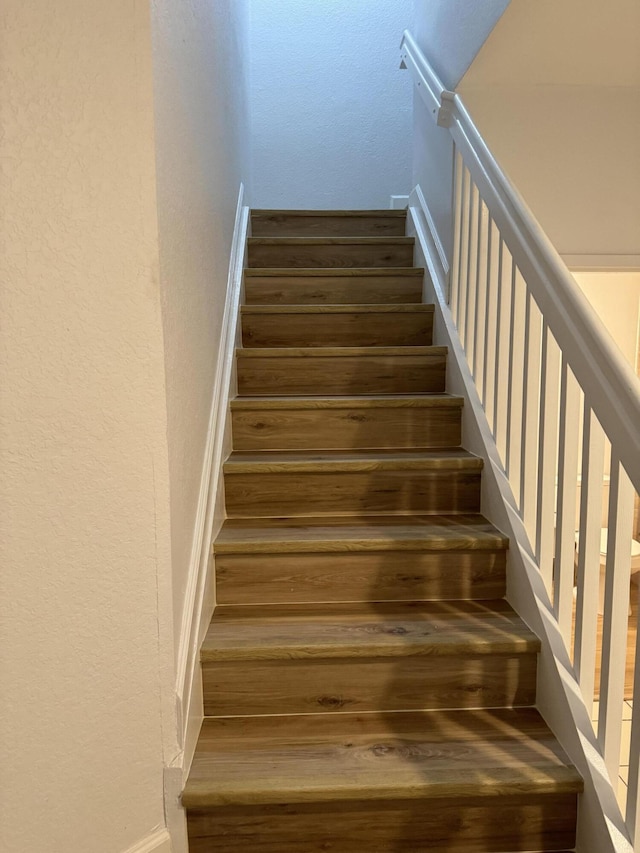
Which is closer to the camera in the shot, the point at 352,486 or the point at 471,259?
the point at 352,486

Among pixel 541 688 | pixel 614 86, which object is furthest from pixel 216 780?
pixel 614 86

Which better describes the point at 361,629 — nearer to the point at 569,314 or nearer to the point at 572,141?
the point at 569,314

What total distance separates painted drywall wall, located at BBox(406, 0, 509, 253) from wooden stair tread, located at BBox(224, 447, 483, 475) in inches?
38.2

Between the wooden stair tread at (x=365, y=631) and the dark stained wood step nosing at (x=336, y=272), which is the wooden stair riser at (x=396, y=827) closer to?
the wooden stair tread at (x=365, y=631)

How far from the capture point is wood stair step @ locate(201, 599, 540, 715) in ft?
5.32

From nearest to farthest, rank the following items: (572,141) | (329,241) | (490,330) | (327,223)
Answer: (490,330), (572,141), (329,241), (327,223)

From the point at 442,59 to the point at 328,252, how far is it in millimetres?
964

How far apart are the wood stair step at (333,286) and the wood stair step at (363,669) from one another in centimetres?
167

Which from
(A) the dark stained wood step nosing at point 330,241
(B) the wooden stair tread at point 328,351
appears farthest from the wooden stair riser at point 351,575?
(A) the dark stained wood step nosing at point 330,241

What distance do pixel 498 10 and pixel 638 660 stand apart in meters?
1.93

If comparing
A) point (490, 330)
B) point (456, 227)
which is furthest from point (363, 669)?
point (456, 227)

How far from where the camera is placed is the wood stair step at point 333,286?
2967 mm

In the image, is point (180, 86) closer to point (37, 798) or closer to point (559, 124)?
point (37, 798)

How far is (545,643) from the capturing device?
1.62 m
